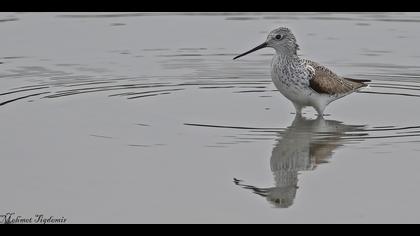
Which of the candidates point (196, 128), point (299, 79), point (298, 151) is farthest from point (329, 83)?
point (298, 151)

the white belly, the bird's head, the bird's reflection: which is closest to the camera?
the bird's reflection

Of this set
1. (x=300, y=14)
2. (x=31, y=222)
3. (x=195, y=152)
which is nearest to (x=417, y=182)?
(x=195, y=152)

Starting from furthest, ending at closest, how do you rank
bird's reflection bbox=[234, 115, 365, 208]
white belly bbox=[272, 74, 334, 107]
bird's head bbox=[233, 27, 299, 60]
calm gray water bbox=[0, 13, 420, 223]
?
bird's head bbox=[233, 27, 299, 60]
white belly bbox=[272, 74, 334, 107]
bird's reflection bbox=[234, 115, 365, 208]
calm gray water bbox=[0, 13, 420, 223]

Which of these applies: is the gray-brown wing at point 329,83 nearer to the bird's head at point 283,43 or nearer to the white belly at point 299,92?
the white belly at point 299,92

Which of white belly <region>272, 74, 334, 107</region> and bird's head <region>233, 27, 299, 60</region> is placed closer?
white belly <region>272, 74, 334, 107</region>

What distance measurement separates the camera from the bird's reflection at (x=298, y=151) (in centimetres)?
1172

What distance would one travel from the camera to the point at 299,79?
16.3m

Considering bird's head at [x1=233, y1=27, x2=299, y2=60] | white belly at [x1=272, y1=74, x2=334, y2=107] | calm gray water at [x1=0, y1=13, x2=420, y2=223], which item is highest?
bird's head at [x1=233, y1=27, x2=299, y2=60]

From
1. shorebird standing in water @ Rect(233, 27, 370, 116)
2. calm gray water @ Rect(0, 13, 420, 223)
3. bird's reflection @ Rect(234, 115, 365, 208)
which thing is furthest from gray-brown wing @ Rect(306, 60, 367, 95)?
bird's reflection @ Rect(234, 115, 365, 208)

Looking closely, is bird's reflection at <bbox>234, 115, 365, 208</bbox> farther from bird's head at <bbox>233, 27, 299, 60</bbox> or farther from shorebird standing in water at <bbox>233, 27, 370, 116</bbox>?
bird's head at <bbox>233, 27, 299, 60</bbox>

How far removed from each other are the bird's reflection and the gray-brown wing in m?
0.55

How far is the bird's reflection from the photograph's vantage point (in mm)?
11724

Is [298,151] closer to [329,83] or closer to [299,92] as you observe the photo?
[299,92]

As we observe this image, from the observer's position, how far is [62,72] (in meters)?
20.1
